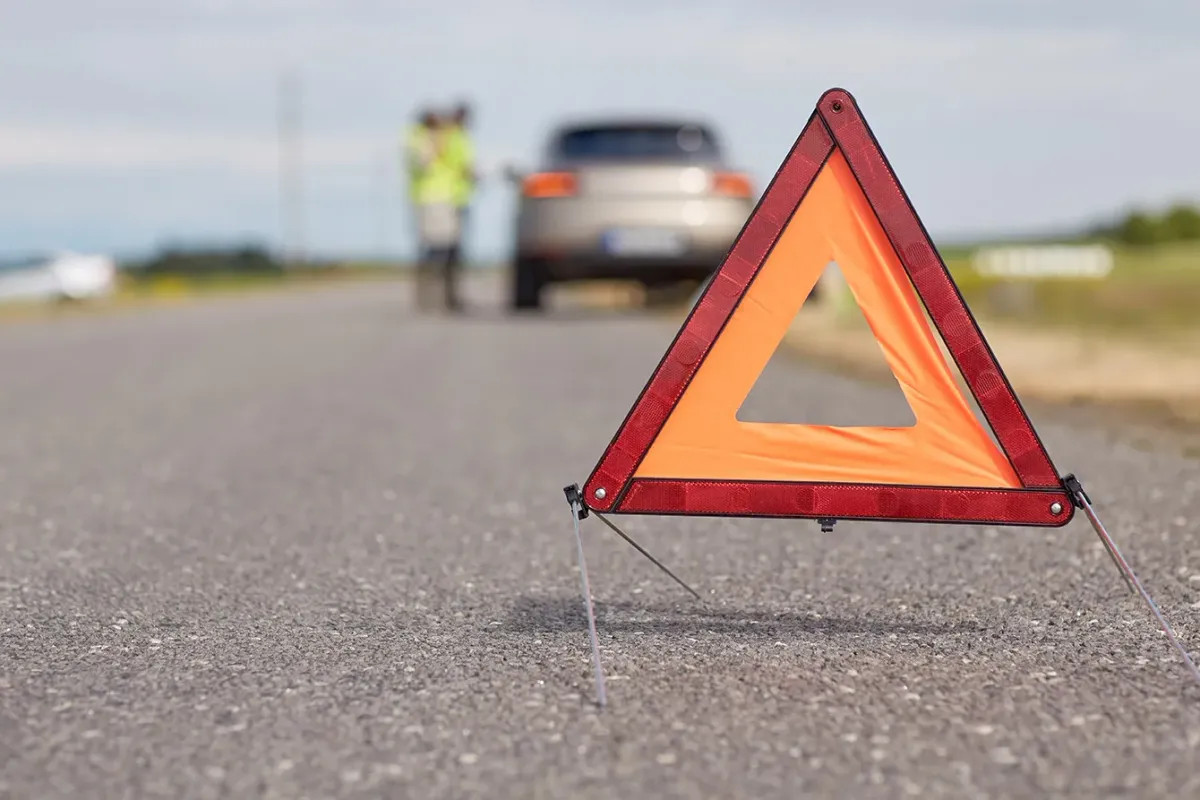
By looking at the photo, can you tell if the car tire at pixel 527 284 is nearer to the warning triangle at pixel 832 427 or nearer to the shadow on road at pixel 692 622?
the shadow on road at pixel 692 622

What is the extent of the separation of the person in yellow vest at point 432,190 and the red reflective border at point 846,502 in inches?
536

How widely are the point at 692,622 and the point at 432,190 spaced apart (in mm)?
13627

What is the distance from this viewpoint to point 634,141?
1573 centimetres

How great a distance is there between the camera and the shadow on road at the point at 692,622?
378 cm

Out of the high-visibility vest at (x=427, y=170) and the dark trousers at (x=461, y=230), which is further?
the dark trousers at (x=461, y=230)

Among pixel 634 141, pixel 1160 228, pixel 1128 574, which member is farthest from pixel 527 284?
pixel 1160 228

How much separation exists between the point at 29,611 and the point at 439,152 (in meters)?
13.2

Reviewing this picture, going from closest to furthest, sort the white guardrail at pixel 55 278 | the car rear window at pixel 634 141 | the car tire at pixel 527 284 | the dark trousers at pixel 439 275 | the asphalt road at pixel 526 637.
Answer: the asphalt road at pixel 526 637, the car rear window at pixel 634 141, the car tire at pixel 527 284, the dark trousers at pixel 439 275, the white guardrail at pixel 55 278

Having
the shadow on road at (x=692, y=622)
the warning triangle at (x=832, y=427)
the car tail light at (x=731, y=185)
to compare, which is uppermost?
the warning triangle at (x=832, y=427)

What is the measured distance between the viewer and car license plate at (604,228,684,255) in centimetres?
1504

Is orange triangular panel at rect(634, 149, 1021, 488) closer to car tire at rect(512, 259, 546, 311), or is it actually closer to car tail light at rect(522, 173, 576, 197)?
car tail light at rect(522, 173, 576, 197)

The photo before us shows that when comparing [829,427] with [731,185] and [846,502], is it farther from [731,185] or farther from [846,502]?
[731,185]

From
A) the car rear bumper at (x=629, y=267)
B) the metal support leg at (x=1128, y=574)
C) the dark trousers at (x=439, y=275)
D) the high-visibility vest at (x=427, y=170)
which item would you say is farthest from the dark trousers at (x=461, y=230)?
the metal support leg at (x=1128, y=574)

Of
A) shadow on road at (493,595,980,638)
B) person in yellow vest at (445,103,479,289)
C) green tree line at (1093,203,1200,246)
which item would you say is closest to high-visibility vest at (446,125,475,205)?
person in yellow vest at (445,103,479,289)
